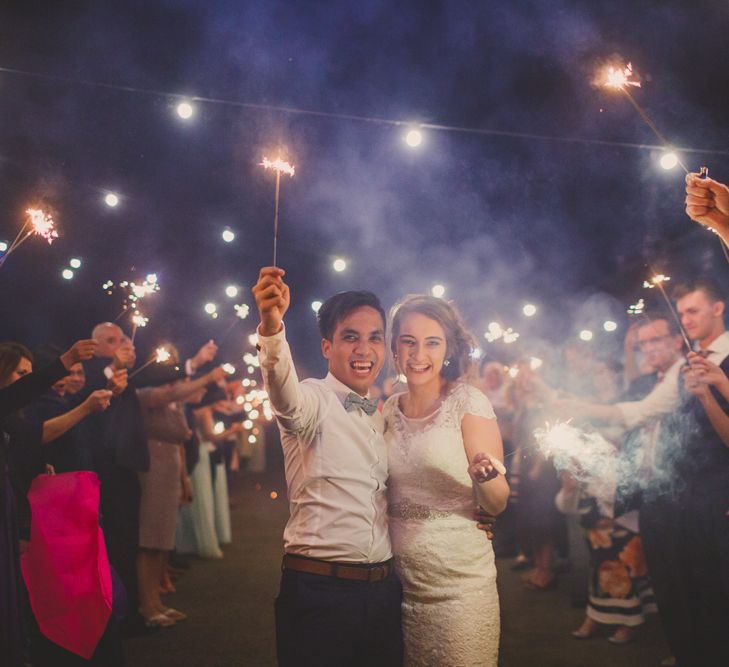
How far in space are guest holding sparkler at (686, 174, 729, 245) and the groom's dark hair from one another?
1.35 metres

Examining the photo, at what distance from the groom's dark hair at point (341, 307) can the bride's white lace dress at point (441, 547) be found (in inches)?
20.4

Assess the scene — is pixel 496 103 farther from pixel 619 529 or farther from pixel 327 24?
pixel 619 529

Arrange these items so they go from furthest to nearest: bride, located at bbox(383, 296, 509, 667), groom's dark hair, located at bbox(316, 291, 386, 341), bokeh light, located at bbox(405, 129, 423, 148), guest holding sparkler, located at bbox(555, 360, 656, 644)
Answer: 1. bokeh light, located at bbox(405, 129, 423, 148)
2. guest holding sparkler, located at bbox(555, 360, 656, 644)
3. groom's dark hair, located at bbox(316, 291, 386, 341)
4. bride, located at bbox(383, 296, 509, 667)

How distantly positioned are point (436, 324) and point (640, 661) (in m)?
3.37

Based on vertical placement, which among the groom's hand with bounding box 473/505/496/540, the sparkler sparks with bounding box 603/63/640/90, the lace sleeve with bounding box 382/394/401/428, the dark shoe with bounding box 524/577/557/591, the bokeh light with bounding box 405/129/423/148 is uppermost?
the bokeh light with bounding box 405/129/423/148

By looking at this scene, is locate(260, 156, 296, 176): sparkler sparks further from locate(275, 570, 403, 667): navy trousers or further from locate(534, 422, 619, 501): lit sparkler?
locate(534, 422, 619, 501): lit sparkler

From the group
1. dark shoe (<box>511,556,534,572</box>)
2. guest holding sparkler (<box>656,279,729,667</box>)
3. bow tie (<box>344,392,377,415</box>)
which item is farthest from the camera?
dark shoe (<box>511,556,534,572</box>)

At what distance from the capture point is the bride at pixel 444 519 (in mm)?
2459

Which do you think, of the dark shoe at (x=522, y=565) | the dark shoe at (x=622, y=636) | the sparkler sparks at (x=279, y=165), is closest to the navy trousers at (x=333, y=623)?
the sparkler sparks at (x=279, y=165)

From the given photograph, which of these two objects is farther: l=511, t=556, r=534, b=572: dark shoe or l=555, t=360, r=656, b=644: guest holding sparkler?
l=511, t=556, r=534, b=572: dark shoe

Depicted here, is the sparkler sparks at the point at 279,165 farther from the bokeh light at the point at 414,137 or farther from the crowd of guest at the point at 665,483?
the bokeh light at the point at 414,137

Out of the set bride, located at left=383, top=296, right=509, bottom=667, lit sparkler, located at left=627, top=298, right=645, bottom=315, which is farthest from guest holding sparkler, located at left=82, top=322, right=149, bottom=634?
lit sparkler, located at left=627, top=298, right=645, bottom=315

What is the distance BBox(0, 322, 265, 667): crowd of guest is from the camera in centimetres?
346

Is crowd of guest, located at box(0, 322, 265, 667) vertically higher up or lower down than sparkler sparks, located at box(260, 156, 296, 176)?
lower down
